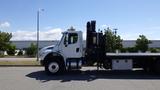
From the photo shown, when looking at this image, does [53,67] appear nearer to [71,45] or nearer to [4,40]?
[71,45]

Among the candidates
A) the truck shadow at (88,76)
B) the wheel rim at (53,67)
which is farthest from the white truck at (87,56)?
the truck shadow at (88,76)

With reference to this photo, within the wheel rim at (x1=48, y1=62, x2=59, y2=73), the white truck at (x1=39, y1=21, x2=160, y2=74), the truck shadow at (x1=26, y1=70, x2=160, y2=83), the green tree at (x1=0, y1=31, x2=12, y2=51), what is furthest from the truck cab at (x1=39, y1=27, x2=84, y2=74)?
the green tree at (x1=0, y1=31, x2=12, y2=51)

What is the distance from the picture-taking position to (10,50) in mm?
78875

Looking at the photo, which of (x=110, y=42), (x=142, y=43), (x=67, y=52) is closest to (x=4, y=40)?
(x=142, y=43)

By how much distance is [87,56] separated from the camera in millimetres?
22672

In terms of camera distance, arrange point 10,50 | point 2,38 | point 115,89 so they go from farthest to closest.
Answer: point 10,50 → point 2,38 → point 115,89

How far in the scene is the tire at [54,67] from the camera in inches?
866

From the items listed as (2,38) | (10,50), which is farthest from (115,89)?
(10,50)

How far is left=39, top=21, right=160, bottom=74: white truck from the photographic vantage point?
2225 cm

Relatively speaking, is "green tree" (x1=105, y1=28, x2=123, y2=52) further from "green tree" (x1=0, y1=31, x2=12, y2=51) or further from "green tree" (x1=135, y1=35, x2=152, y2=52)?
"green tree" (x1=0, y1=31, x2=12, y2=51)

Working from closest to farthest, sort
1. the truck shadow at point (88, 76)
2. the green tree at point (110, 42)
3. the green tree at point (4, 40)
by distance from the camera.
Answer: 1. the truck shadow at point (88, 76)
2. the green tree at point (110, 42)
3. the green tree at point (4, 40)

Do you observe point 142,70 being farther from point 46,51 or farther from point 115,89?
point 115,89

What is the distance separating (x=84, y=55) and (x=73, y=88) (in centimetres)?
726

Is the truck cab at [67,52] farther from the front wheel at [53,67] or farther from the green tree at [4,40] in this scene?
the green tree at [4,40]
